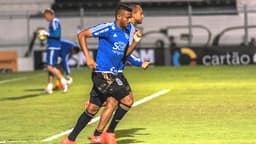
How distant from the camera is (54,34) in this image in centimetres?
1894

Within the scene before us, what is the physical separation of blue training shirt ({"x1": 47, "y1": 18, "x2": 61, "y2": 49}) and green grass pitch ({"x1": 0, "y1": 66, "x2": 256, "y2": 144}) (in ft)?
4.37

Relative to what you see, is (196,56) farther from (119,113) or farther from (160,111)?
(119,113)

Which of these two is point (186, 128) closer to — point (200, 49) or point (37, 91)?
point (37, 91)

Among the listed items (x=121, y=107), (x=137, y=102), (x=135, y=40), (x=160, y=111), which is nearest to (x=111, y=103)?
(x=121, y=107)

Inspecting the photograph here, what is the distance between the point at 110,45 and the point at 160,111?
4753 millimetres


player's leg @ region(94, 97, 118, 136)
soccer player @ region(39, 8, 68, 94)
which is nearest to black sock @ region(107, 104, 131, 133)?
player's leg @ region(94, 97, 118, 136)

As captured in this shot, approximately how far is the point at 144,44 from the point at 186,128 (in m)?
22.2

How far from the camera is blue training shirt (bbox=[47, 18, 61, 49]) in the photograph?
62.0 ft

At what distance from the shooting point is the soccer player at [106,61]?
9719mm

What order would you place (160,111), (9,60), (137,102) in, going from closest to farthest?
(160,111), (137,102), (9,60)

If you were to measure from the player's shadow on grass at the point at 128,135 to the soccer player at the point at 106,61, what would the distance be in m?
0.92

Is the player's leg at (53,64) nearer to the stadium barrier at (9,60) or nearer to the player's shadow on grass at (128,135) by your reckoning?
the player's shadow on grass at (128,135)

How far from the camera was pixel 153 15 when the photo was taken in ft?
127

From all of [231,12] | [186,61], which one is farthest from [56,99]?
[231,12]
